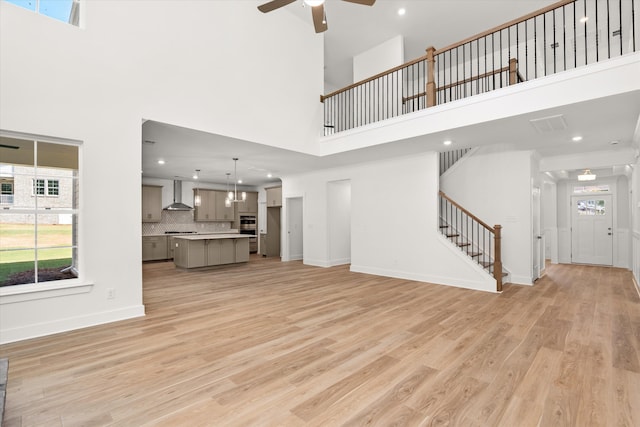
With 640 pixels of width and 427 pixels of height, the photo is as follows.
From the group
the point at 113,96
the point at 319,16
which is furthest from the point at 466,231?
the point at 113,96

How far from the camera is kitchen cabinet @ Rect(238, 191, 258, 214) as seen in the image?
1188cm

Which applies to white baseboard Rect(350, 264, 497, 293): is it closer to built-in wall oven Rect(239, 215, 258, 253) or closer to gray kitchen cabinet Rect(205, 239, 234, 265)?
gray kitchen cabinet Rect(205, 239, 234, 265)

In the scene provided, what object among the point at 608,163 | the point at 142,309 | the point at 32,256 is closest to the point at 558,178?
the point at 608,163

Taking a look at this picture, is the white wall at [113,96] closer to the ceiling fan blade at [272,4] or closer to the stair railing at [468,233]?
the ceiling fan blade at [272,4]

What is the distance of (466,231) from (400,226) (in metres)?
1.47

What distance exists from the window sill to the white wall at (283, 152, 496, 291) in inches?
217

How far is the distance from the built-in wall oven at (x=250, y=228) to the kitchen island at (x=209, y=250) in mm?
3386

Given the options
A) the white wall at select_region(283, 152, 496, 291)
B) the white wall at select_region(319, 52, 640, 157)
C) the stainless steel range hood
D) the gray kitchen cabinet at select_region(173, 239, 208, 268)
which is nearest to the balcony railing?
the white wall at select_region(319, 52, 640, 157)

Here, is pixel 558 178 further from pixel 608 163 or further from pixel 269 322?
pixel 269 322

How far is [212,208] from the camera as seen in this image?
11258 millimetres

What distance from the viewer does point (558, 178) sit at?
360 inches

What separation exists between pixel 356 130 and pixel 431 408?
4908mm

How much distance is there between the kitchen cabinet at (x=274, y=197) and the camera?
10664 mm

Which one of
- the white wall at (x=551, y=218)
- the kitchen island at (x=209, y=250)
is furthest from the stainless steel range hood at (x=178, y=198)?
the white wall at (x=551, y=218)
